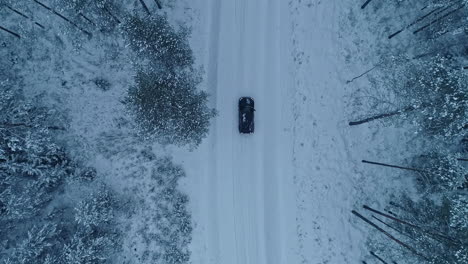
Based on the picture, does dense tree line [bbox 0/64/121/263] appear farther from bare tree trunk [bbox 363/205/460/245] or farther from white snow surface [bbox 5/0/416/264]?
bare tree trunk [bbox 363/205/460/245]

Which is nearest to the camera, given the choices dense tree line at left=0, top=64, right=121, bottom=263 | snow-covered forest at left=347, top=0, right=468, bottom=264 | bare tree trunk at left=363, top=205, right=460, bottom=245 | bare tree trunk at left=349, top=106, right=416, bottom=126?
dense tree line at left=0, top=64, right=121, bottom=263

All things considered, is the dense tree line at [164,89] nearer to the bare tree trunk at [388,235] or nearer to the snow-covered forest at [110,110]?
the snow-covered forest at [110,110]

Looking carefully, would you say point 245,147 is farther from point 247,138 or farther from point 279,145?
point 279,145

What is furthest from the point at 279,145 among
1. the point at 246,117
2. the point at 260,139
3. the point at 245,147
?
the point at 246,117

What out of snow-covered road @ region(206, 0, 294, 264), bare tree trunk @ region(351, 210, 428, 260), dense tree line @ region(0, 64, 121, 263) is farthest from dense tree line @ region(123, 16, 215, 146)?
bare tree trunk @ region(351, 210, 428, 260)

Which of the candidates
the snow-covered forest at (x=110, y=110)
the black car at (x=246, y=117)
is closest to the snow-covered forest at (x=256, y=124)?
the snow-covered forest at (x=110, y=110)

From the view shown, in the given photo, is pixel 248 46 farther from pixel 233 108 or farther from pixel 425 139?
pixel 425 139

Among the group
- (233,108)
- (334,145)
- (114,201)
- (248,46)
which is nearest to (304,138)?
A: (334,145)
